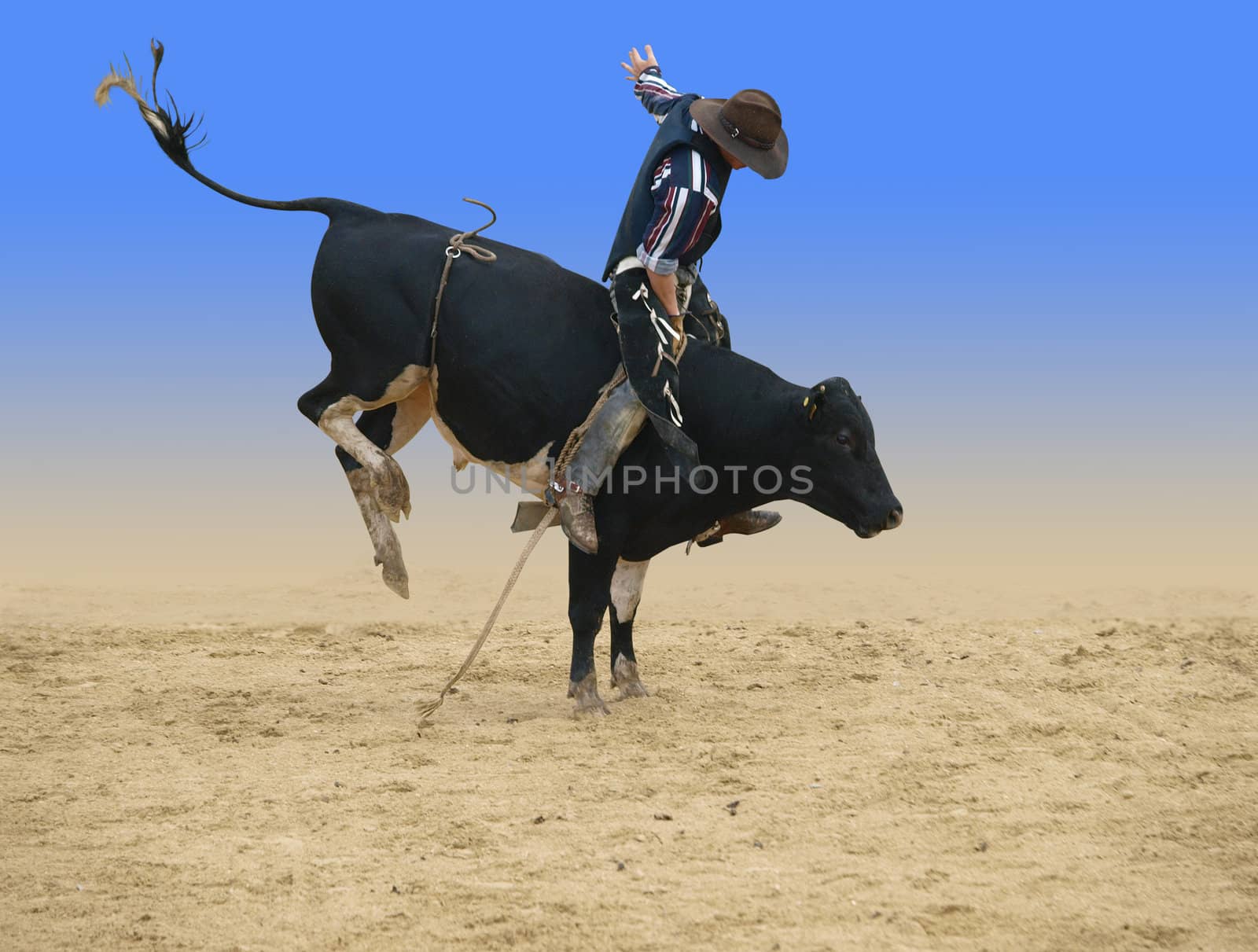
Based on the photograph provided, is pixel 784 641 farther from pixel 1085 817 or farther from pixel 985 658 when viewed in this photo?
pixel 1085 817

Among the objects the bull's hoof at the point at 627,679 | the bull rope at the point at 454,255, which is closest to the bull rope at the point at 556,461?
the bull rope at the point at 454,255

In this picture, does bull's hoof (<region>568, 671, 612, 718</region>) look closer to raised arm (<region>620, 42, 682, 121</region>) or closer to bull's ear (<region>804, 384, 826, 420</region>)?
bull's ear (<region>804, 384, 826, 420</region>)

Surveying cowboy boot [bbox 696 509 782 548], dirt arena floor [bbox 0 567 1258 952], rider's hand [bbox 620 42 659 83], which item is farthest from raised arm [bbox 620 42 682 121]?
dirt arena floor [bbox 0 567 1258 952]

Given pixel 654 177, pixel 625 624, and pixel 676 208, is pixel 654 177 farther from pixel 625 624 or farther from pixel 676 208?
pixel 625 624

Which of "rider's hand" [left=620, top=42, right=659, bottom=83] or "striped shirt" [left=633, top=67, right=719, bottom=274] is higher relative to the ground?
"rider's hand" [left=620, top=42, right=659, bottom=83]

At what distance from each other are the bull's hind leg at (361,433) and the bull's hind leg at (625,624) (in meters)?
1.16

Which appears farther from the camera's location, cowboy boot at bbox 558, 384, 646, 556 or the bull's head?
the bull's head

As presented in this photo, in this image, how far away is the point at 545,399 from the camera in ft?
22.4

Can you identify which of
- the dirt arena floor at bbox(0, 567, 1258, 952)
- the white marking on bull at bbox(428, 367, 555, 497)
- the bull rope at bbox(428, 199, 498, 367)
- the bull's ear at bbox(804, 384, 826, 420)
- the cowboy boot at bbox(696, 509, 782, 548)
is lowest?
the dirt arena floor at bbox(0, 567, 1258, 952)

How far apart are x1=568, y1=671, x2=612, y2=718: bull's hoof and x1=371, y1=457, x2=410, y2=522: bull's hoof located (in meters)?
1.18

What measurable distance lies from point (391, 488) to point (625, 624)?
146cm

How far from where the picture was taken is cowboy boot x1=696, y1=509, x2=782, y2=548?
7.54m

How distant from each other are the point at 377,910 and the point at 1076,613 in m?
6.39

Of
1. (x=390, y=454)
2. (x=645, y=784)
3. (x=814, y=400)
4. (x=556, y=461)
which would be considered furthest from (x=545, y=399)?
(x=645, y=784)
